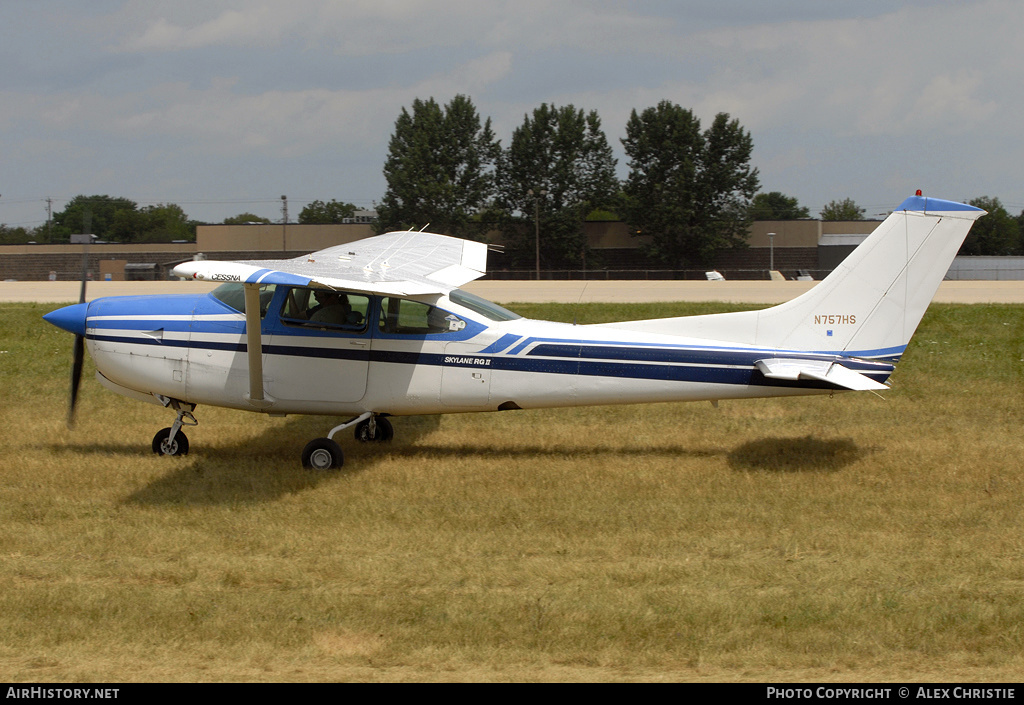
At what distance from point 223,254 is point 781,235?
44.7m

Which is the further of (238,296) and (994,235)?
(994,235)

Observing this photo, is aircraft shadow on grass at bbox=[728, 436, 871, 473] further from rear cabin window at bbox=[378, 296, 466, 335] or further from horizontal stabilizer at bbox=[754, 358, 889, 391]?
rear cabin window at bbox=[378, 296, 466, 335]

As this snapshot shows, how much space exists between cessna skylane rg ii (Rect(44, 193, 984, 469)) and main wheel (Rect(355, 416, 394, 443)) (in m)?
1.22

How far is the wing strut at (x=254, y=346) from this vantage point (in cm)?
871

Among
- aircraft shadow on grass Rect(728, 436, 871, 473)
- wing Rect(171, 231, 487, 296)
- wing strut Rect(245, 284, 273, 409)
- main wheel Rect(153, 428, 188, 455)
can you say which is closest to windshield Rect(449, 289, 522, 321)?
wing Rect(171, 231, 487, 296)

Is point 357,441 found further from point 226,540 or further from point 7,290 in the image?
point 7,290

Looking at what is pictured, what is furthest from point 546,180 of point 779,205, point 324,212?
point 779,205

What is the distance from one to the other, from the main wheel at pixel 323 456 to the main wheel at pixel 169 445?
5.61ft

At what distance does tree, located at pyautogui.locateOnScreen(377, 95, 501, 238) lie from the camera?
67.9 meters

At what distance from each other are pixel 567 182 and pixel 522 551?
65888 mm

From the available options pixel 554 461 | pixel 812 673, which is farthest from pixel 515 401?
pixel 812 673

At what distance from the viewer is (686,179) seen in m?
68.9

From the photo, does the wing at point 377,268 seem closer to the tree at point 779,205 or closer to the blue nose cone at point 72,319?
the blue nose cone at point 72,319

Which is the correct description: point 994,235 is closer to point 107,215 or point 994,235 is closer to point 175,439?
point 107,215
